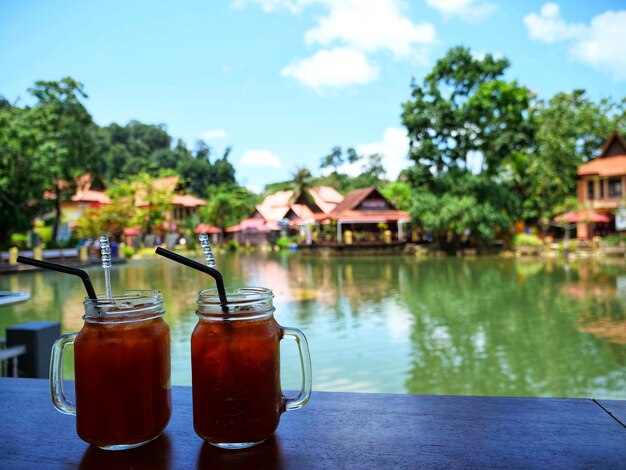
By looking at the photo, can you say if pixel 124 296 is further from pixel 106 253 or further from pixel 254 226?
pixel 254 226

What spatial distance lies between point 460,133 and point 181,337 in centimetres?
1980

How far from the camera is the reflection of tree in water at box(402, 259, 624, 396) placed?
14.8 feet

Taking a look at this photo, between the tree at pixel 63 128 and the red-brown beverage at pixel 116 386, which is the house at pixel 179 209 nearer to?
the tree at pixel 63 128

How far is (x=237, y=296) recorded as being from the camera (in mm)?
740

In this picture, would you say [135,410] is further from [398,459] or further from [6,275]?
[6,275]

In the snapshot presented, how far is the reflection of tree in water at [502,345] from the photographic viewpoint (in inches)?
178

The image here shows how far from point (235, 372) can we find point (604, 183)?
92.6 ft

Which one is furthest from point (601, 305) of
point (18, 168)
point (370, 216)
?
point (370, 216)

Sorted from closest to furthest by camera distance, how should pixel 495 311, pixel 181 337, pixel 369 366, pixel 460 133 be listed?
pixel 369 366 → pixel 181 337 → pixel 495 311 → pixel 460 133

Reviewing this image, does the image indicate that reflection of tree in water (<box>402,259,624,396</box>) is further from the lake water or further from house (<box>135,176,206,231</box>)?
house (<box>135,176,206,231</box>)

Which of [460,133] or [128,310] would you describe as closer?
[128,310]

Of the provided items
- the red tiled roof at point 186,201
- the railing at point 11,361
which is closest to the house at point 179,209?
the red tiled roof at point 186,201

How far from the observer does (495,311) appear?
791 cm

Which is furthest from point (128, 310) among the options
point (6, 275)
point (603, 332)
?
point (6, 275)
